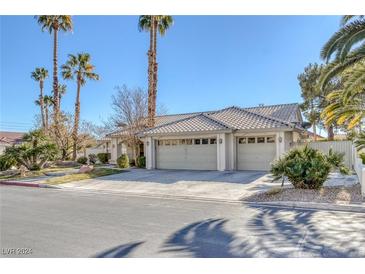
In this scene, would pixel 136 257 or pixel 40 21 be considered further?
pixel 40 21

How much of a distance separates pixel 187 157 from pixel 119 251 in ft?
51.4

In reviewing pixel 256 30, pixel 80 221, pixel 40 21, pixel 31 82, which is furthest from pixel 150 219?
pixel 31 82

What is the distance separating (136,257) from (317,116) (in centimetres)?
3150

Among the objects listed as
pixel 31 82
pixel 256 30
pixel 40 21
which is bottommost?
pixel 256 30

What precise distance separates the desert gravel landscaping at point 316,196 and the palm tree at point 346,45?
460 centimetres

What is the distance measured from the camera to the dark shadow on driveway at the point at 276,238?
4.84 meters

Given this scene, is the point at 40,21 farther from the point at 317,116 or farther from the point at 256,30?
the point at 317,116

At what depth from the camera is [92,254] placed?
16.1 feet

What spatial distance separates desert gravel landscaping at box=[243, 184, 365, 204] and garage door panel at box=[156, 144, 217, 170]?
31.0 ft

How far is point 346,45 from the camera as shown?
9.65 meters

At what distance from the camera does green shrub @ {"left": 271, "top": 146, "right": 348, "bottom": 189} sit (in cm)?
1005

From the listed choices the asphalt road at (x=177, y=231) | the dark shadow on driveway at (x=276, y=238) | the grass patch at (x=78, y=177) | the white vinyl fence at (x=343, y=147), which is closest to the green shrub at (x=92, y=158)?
the grass patch at (x=78, y=177)

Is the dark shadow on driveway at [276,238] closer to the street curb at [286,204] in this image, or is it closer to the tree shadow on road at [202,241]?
the tree shadow on road at [202,241]

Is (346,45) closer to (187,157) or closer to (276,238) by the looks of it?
(276,238)
